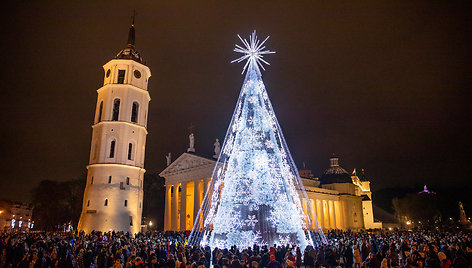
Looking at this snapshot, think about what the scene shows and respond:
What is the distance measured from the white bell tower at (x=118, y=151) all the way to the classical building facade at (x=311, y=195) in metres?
11.8

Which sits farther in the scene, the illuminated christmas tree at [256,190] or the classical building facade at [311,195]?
the classical building facade at [311,195]

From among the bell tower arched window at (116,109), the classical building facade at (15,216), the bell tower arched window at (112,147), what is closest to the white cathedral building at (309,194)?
the bell tower arched window at (112,147)

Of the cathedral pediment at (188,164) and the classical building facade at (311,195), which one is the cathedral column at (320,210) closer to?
the classical building facade at (311,195)

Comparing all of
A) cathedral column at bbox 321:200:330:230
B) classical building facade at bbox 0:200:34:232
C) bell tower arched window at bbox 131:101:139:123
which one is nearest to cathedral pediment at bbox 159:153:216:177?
bell tower arched window at bbox 131:101:139:123

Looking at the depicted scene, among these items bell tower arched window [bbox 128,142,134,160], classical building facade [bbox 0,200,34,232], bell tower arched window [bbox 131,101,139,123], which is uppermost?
bell tower arched window [bbox 131,101,139,123]

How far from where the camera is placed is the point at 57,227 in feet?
207

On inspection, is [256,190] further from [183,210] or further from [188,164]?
[188,164]

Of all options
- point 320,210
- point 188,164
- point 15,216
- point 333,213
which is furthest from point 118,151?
point 15,216

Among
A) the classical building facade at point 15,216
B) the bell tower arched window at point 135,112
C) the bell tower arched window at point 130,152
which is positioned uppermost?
the bell tower arched window at point 135,112

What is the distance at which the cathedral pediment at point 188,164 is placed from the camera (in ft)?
164

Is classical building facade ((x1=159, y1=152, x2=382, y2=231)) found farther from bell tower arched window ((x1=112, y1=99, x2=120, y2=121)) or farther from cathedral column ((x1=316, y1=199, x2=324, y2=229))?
bell tower arched window ((x1=112, y1=99, x2=120, y2=121))

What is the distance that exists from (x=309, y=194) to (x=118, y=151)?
43733mm

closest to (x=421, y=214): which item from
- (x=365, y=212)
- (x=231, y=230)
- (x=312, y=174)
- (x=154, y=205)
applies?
(x=365, y=212)

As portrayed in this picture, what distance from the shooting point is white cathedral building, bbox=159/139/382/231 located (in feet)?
164
